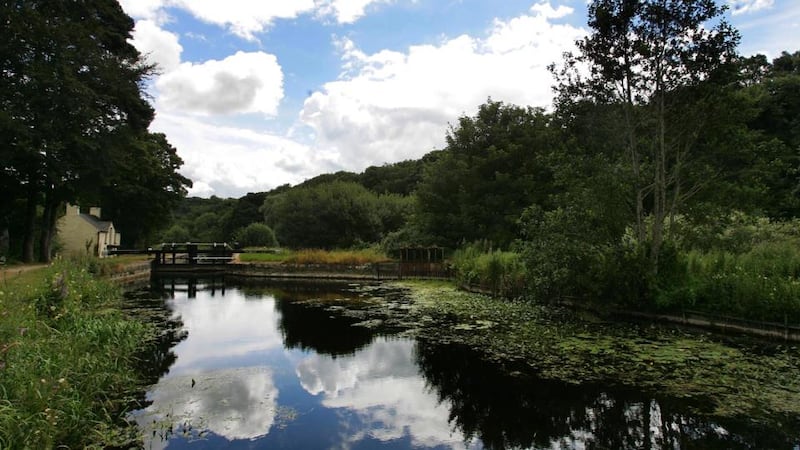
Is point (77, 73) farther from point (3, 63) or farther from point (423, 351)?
point (423, 351)

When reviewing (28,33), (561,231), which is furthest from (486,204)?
(28,33)

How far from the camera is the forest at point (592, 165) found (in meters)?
11.8

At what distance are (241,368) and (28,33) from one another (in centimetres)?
1658

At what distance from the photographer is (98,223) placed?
3966 cm

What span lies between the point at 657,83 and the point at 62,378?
44.4 ft

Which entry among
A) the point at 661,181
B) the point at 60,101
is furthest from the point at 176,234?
the point at 661,181

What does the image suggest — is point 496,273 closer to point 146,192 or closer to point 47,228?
point 47,228

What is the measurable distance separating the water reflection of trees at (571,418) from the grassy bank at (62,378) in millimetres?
3969

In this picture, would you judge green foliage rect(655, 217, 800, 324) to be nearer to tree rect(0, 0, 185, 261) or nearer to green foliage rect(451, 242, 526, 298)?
green foliage rect(451, 242, 526, 298)

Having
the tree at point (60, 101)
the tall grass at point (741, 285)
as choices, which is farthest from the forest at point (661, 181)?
the tree at point (60, 101)

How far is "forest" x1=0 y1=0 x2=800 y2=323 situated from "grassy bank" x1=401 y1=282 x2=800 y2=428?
4.84 feet

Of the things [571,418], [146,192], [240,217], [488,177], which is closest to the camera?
[571,418]

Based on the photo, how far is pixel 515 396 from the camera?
6594mm

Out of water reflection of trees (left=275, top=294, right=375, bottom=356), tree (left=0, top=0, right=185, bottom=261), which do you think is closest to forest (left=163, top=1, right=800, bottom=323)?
water reflection of trees (left=275, top=294, right=375, bottom=356)
